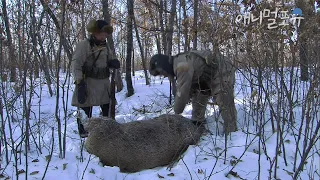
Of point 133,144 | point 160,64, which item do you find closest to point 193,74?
point 160,64

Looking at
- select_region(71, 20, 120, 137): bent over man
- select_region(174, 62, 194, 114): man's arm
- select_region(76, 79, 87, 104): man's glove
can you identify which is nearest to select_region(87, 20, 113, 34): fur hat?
select_region(71, 20, 120, 137): bent over man

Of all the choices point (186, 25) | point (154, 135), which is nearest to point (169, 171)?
point (154, 135)

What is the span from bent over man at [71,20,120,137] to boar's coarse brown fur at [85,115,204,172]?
818 mm

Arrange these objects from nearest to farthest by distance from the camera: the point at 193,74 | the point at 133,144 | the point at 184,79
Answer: the point at 133,144
the point at 184,79
the point at 193,74

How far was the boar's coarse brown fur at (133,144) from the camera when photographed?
292 centimetres

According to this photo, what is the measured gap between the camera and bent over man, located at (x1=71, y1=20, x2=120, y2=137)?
374 cm

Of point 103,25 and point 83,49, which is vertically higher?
point 103,25

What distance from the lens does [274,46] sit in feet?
8.35

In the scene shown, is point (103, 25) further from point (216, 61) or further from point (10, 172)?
point (10, 172)

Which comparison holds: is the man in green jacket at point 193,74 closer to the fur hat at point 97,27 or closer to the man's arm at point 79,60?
the fur hat at point 97,27

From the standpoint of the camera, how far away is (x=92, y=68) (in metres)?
3.96

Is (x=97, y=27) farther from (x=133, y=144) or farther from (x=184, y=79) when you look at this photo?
(x=133, y=144)

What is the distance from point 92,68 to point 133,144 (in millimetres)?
1449

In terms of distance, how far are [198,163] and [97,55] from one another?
203 cm
